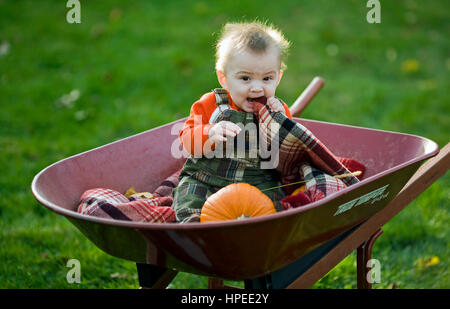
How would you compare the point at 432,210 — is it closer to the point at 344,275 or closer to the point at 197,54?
the point at 344,275

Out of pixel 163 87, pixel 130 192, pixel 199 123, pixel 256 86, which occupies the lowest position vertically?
pixel 130 192

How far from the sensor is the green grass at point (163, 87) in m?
2.65

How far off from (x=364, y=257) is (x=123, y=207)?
0.94 meters

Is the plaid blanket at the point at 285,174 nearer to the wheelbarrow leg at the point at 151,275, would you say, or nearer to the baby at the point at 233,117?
the baby at the point at 233,117

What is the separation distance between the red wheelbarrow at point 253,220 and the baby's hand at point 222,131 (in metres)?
0.44

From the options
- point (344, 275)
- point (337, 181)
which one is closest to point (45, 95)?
point (344, 275)

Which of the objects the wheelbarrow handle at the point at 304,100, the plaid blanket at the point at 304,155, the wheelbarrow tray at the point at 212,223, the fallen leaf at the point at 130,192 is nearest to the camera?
the wheelbarrow tray at the point at 212,223

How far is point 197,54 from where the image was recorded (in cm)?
501

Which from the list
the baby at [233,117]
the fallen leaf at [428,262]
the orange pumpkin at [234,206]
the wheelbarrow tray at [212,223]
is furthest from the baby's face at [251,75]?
the fallen leaf at [428,262]

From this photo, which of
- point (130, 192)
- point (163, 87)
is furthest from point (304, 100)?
point (163, 87)

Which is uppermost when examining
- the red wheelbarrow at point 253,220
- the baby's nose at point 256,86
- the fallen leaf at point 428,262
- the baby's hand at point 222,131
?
the baby's nose at point 256,86

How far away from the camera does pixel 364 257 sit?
2.01 metres

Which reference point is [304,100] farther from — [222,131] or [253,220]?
[253,220]
